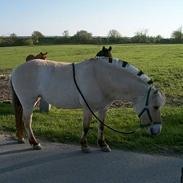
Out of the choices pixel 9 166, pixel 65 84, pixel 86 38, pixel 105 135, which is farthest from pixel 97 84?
pixel 86 38

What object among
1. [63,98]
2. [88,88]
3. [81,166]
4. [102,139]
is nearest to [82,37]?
[63,98]

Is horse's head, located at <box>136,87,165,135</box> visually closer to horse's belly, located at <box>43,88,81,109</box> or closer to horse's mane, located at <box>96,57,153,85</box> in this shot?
horse's mane, located at <box>96,57,153,85</box>

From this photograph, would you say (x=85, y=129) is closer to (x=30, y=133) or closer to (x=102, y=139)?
(x=102, y=139)

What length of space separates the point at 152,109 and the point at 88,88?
3.45 ft

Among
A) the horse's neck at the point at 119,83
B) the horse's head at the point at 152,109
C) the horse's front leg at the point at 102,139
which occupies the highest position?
the horse's neck at the point at 119,83

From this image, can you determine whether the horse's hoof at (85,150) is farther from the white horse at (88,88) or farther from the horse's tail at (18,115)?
the horse's tail at (18,115)

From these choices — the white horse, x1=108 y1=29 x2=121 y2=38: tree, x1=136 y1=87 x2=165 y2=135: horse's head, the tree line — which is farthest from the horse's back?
x1=108 y1=29 x2=121 y2=38: tree

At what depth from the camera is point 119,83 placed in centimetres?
639

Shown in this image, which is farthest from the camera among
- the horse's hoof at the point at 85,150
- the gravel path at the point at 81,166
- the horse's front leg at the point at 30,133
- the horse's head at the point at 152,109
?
the horse's front leg at the point at 30,133

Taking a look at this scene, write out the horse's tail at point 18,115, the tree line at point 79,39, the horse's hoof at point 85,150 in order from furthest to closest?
the tree line at point 79,39 → the horse's tail at point 18,115 → the horse's hoof at point 85,150

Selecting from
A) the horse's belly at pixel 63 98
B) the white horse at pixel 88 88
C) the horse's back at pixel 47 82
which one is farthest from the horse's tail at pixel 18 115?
the horse's belly at pixel 63 98

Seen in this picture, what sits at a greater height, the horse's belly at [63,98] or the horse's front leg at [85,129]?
the horse's belly at [63,98]

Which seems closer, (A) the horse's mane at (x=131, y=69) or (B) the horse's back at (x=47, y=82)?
(A) the horse's mane at (x=131, y=69)

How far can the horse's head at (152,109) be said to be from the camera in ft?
20.1
